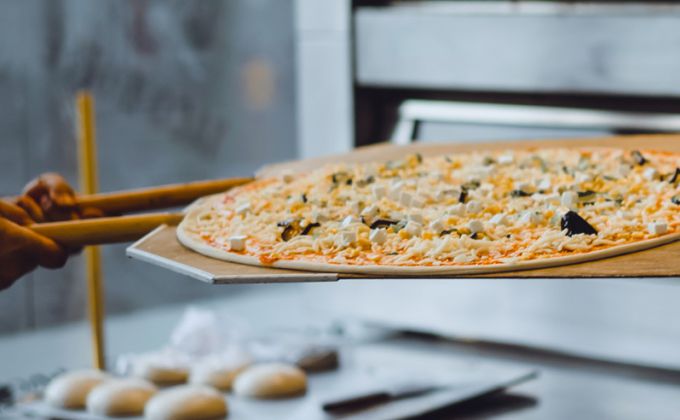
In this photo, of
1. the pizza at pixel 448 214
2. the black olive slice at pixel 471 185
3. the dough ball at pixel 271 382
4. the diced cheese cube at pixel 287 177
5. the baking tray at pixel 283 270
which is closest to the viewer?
the baking tray at pixel 283 270

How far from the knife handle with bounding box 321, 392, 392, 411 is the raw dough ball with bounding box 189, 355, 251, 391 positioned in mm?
311

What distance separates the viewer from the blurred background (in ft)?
11.0

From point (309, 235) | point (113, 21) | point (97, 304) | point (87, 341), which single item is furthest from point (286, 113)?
point (309, 235)

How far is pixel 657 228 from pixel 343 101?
7.21 feet

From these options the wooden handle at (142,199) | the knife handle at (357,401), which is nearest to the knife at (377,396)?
the knife handle at (357,401)

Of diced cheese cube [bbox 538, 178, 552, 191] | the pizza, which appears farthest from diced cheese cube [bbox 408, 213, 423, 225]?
diced cheese cube [bbox 538, 178, 552, 191]

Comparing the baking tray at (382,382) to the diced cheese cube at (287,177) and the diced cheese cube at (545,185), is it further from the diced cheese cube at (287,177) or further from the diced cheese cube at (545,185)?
the diced cheese cube at (545,185)

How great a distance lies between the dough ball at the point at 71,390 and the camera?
2793 mm

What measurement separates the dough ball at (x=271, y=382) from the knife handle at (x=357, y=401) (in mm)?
156

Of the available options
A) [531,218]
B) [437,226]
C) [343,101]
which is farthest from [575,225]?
[343,101]

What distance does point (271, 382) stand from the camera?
2791mm

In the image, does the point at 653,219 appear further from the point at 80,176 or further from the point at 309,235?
the point at 80,176

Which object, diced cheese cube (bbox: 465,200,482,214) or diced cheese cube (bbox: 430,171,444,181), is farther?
diced cheese cube (bbox: 430,171,444,181)

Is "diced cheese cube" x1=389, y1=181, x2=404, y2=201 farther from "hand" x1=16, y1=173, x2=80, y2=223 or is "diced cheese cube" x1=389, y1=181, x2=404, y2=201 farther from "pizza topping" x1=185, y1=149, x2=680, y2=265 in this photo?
"hand" x1=16, y1=173, x2=80, y2=223
